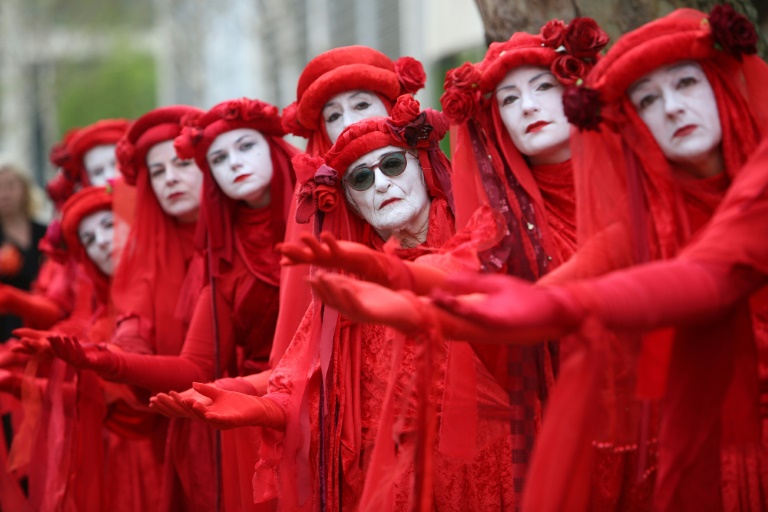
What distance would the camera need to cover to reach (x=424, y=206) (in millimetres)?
4160

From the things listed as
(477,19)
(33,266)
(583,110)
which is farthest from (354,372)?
(477,19)

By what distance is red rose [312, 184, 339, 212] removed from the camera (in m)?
4.09

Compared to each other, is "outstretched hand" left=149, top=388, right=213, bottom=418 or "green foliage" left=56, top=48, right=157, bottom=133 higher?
"green foliage" left=56, top=48, right=157, bottom=133

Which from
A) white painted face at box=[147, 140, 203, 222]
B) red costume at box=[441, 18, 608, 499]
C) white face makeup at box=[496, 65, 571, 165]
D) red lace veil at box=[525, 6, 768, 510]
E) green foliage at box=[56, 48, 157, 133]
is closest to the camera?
red lace veil at box=[525, 6, 768, 510]

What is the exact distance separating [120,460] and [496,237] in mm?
2681

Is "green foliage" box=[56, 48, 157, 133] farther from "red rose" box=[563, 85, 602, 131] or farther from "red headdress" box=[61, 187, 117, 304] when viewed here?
"red rose" box=[563, 85, 602, 131]

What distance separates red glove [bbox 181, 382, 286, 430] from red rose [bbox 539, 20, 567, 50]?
154cm

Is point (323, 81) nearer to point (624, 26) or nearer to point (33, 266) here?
point (624, 26)

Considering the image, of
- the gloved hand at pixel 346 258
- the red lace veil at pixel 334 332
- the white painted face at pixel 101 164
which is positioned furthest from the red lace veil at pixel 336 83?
the white painted face at pixel 101 164

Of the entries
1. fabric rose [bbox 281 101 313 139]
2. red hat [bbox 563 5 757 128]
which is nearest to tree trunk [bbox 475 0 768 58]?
fabric rose [bbox 281 101 313 139]

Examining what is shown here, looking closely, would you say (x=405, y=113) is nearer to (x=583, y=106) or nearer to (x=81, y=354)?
(x=583, y=106)

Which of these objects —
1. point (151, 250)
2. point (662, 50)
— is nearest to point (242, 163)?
point (151, 250)

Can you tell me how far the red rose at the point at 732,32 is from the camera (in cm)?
316

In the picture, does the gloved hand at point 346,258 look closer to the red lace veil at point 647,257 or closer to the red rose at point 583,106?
the red lace veil at point 647,257
